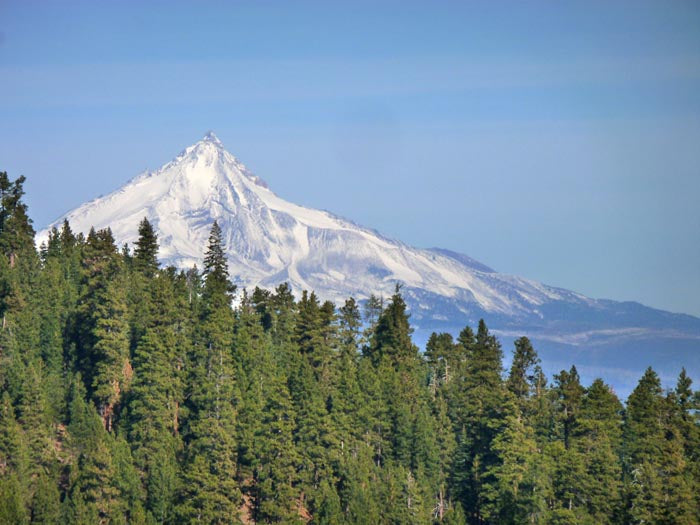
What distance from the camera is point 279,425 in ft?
375

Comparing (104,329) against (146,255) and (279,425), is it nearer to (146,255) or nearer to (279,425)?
(279,425)

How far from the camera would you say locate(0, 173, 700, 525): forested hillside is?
107m

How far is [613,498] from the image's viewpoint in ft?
364

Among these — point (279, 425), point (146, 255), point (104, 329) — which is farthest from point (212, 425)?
point (146, 255)

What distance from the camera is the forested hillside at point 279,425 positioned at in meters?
107

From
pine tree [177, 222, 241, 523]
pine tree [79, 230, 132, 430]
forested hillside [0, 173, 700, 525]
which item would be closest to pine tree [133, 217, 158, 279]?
forested hillside [0, 173, 700, 525]

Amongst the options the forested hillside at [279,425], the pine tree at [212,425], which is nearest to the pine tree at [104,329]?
the forested hillside at [279,425]

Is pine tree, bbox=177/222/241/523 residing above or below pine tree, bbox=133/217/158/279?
below

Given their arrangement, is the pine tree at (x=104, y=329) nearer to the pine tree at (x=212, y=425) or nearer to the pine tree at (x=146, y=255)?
the pine tree at (x=212, y=425)

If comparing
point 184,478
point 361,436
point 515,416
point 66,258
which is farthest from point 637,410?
point 66,258

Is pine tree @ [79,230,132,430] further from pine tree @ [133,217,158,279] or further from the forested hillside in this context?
pine tree @ [133,217,158,279]

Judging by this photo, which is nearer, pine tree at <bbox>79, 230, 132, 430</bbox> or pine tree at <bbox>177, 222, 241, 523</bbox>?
pine tree at <bbox>177, 222, 241, 523</bbox>

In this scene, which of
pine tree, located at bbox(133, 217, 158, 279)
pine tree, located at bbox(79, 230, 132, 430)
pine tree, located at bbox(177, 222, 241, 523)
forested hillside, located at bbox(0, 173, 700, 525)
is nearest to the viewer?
forested hillside, located at bbox(0, 173, 700, 525)

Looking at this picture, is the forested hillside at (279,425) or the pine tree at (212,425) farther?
the pine tree at (212,425)
